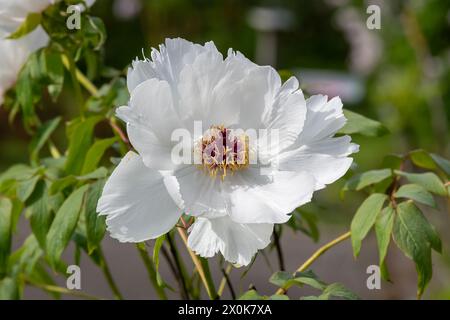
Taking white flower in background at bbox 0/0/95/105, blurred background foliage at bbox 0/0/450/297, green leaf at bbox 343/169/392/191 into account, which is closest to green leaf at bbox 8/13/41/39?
white flower in background at bbox 0/0/95/105

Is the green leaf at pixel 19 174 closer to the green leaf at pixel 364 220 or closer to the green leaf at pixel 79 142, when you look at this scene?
the green leaf at pixel 79 142

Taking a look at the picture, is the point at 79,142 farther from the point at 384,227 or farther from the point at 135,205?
the point at 384,227

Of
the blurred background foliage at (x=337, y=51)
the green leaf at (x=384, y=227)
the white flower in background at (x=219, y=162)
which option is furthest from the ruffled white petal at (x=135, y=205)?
the blurred background foliage at (x=337, y=51)

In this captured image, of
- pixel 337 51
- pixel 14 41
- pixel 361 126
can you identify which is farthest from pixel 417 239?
pixel 337 51

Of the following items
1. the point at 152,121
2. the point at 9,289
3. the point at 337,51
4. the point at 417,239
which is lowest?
the point at 337,51

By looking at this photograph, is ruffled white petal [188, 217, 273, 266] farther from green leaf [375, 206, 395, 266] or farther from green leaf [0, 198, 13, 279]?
green leaf [0, 198, 13, 279]

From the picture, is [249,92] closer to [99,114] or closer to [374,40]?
[99,114]
